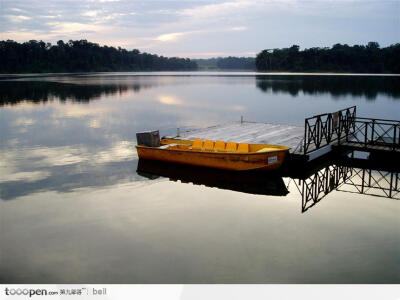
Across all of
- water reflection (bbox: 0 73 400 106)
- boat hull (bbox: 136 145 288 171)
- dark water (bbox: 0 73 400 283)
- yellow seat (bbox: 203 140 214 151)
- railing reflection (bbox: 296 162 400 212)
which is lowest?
dark water (bbox: 0 73 400 283)

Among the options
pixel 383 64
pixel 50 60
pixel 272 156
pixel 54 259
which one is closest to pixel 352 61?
pixel 383 64

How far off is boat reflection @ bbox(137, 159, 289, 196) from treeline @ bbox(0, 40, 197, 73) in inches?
5930

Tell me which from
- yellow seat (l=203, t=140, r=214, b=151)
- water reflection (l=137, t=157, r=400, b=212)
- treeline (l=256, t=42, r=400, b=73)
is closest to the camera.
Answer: water reflection (l=137, t=157, r=400, b=212)

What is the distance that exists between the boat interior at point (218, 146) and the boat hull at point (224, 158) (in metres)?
0.42

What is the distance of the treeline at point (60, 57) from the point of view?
500ft

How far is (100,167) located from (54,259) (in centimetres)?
978

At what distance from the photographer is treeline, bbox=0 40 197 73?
15238 cm

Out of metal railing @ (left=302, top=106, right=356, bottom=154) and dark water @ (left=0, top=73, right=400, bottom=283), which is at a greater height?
metal railing @ (left=302, top=106, right=356, bottom=154)

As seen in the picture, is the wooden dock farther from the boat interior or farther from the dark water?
the dark water

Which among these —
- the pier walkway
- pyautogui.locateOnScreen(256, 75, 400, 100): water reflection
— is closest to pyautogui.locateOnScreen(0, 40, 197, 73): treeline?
pyautogui.locateOnScreen(256, 75, 400, 100): water reflection

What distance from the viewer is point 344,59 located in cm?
13075

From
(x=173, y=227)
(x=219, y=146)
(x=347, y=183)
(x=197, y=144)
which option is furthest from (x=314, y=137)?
(x=173, y=227)
